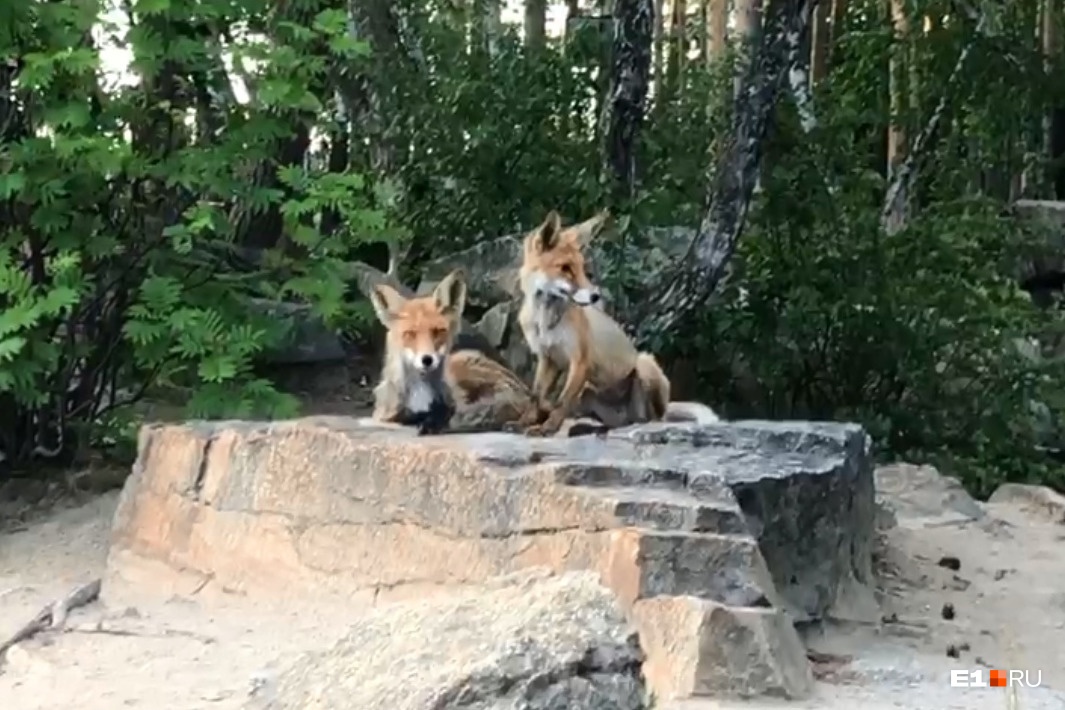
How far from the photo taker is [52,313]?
890 centimetres

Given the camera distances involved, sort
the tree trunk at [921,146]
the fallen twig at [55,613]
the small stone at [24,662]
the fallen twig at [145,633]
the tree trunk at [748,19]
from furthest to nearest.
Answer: the tree trunk at [921,146] → the tree trunk at [748,19] → the fallen twig at [55,613] → the fallen twig at [145,633] → the small stone at [24,662]

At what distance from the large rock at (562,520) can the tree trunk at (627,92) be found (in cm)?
434

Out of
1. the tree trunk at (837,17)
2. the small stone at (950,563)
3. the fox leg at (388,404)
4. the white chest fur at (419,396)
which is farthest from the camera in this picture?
the tree trunk at (837,17)

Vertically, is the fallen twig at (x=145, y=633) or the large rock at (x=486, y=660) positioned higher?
the large rock at (x=486, y=660)

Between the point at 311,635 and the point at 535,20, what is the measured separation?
11053 millimetres

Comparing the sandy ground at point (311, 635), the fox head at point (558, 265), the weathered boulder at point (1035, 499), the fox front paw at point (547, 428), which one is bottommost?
the weathered boulder at point (1035, 499)

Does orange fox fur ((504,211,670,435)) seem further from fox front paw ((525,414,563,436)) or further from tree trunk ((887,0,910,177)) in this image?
tree trunk ((887,0,910,177))

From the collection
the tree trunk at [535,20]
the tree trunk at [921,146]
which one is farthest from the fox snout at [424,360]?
the tree trunk at [921,146]

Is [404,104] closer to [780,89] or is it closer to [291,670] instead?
[780,89]

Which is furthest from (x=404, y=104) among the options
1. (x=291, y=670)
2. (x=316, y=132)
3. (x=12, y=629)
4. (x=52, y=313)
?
(x=291, y=670)

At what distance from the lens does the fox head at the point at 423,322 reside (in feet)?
23.5

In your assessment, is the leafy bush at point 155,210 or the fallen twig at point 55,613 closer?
the fallen twig at point 55,613

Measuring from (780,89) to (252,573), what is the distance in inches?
243

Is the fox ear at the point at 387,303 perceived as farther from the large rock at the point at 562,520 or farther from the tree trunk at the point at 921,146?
the tree trunk at the point at 921,146
